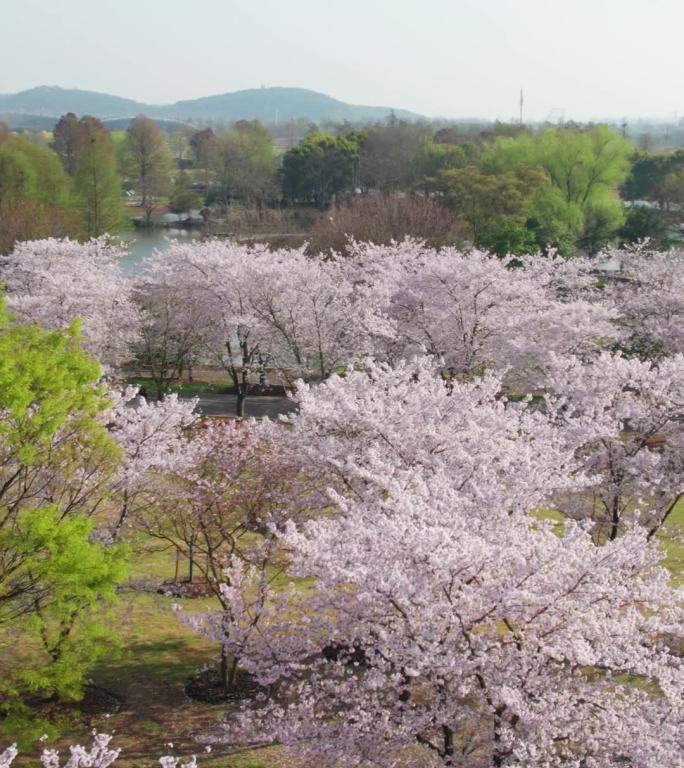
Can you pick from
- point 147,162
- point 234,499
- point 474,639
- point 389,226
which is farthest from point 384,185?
point 474,639

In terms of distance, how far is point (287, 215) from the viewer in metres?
69.7

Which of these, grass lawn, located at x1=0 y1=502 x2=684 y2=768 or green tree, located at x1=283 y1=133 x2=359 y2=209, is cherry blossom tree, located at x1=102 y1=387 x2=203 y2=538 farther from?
green tree, located at x1=283 y1=133 x2=359 y2=209

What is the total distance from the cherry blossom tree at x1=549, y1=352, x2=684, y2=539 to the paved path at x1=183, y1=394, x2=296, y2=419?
548 inches

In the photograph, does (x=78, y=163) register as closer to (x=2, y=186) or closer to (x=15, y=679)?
(x=2, y=186)

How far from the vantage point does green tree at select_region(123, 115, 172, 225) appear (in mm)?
90875

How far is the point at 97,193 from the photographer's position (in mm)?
60938

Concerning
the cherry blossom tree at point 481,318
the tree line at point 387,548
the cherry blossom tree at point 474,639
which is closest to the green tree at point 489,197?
the cherry blossom tree at point 481,318

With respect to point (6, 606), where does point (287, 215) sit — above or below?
above

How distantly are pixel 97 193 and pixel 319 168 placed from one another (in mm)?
26047

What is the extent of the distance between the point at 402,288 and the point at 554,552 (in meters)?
18.2

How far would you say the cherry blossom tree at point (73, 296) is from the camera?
2838 centimetres

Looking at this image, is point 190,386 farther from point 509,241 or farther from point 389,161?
point 389,161

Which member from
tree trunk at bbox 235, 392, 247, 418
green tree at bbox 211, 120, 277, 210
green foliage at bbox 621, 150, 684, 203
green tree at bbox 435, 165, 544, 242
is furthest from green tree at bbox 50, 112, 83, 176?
tree trunk at bbox 235, 392, 247, 418

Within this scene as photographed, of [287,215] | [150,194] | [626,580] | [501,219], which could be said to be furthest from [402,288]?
[150,194]
